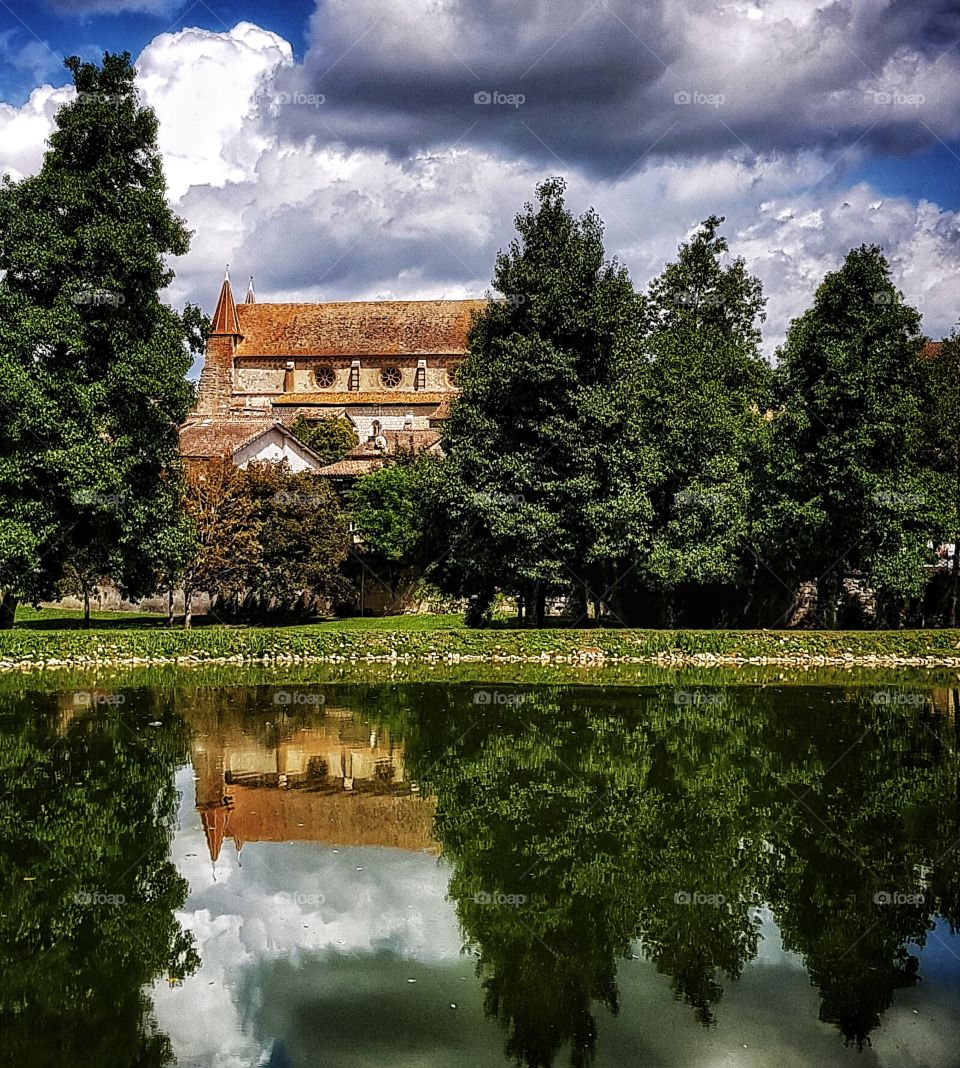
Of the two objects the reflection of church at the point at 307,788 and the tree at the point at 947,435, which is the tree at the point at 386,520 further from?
the reflection of church at the point at 307,788

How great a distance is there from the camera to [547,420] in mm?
33562

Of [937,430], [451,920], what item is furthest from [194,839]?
[937,430]

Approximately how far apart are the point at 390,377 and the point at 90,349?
54.1 meters

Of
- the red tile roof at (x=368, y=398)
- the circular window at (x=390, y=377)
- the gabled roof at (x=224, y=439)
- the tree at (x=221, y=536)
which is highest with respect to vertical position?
the circular window at (x=390, y=377)

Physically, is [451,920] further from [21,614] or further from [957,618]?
[21,614]

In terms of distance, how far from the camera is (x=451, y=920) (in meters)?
9.55

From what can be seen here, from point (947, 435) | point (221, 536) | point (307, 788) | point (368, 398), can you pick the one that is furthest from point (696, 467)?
point (368, 398)

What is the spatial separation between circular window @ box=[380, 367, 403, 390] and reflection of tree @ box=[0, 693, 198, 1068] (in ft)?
221

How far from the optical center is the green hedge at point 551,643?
95.7ft

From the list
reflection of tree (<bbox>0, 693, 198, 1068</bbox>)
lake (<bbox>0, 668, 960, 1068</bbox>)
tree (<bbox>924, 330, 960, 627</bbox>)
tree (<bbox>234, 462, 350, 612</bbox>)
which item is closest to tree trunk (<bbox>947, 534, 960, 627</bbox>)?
tree (<bbox>924, 330, 960, 627</bbox>)

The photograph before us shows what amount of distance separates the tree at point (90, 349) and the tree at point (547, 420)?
8.66 meters

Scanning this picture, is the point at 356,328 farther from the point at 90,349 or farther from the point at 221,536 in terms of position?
the point at 90,349

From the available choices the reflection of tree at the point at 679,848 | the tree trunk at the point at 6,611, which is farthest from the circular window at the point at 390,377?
the reflection of tree at the point at 679,848

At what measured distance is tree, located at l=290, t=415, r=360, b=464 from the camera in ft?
211
